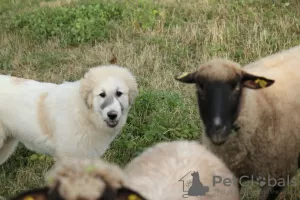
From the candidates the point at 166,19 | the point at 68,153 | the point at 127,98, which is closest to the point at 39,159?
the point at 68,153

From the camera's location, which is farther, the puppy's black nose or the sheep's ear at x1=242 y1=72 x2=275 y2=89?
the puppy's black nose

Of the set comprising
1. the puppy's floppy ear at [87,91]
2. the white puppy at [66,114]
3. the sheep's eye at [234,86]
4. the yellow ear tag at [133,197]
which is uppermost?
the yellow ear tag at [133,197]

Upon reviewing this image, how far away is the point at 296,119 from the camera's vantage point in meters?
4.27

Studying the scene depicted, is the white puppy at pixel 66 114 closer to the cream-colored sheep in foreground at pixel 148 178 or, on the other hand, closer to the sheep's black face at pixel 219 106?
the sheep's black face at pixel 219 106

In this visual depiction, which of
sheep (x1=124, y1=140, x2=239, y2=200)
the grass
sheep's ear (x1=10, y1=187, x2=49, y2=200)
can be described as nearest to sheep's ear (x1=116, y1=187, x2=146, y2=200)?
sheep's ear (x1=10, y1=187, x2=49, y2=200)

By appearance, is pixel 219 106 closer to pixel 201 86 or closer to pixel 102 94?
pixel 201 86

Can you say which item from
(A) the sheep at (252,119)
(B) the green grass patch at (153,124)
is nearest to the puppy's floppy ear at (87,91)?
(B) the green grass patch at (153,124)

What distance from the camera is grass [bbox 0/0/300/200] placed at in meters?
6.00

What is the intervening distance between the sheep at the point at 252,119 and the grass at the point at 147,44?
156cm

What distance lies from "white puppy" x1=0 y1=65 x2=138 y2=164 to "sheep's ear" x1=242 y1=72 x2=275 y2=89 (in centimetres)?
130

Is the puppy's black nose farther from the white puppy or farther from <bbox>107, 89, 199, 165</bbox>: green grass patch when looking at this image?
<bbox>107, 89, 199, 165</bbox>: green grass patch

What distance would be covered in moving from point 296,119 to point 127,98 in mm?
1716

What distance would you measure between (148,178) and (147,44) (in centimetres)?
582

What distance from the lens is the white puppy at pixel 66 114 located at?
4.92 m
